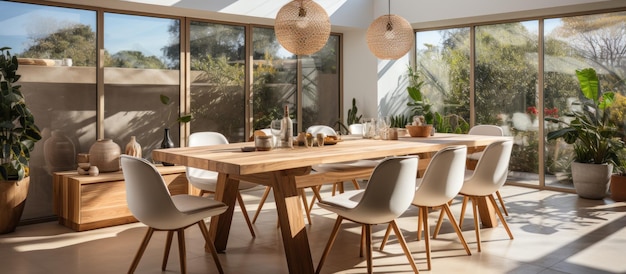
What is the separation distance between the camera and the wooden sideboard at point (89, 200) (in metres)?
4.94

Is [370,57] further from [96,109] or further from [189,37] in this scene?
[96,109]

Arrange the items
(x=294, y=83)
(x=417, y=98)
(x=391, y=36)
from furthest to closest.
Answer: (x=417, y=98), (x=294, y=83), (x=391, y=36)

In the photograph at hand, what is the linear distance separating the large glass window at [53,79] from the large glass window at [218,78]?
1.21 metres

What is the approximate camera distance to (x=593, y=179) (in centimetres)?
630

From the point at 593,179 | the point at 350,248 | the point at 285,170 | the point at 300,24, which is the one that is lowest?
the point at 350,248

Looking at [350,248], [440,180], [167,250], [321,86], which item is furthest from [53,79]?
[440,180]

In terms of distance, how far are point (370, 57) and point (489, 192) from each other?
3.79m

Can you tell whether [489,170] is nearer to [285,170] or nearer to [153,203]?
[285,170]

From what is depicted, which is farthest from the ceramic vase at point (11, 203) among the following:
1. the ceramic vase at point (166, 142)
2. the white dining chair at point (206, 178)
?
the white dining chair at point (206, 178)

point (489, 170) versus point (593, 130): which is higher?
point (593, 130)

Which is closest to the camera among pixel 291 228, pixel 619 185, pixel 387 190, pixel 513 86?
pixel 387 190

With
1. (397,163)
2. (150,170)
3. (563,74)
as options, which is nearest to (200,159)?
(150,170)

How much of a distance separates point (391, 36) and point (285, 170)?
2.05 metres

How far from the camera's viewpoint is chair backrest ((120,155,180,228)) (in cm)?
322
